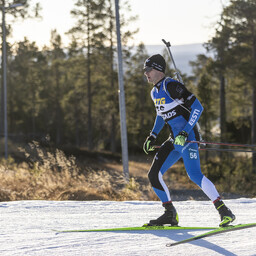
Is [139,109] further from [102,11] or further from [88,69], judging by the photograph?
[102,11]

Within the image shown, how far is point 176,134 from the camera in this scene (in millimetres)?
5543

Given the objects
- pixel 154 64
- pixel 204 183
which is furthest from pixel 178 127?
pixel 154 64

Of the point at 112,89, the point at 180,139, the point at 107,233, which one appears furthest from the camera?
the point at 112,89

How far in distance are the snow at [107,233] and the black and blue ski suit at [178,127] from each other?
2.07 feet

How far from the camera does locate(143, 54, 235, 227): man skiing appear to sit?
→ 17.6 feet

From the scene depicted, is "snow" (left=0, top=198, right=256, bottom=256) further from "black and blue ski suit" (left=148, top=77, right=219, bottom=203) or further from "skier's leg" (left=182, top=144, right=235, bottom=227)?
"black and blue ski suit" (left=148, top=77, right=219, bottom=203)

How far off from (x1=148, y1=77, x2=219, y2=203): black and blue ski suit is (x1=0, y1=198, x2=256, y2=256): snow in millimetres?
631

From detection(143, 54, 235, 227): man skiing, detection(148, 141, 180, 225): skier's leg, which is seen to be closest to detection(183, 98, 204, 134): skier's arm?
detection(143, 54, 235, 227): man skiing

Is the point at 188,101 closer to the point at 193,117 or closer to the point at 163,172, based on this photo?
the point at 193,117

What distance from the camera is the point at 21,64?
47.8 m

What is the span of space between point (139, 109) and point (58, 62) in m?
10.9

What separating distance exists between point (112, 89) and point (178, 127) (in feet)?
113

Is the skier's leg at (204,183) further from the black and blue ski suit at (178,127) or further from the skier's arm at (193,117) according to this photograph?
the skier's arm at (193,117)

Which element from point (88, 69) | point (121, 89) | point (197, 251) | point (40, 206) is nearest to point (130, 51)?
point (88, 69)
